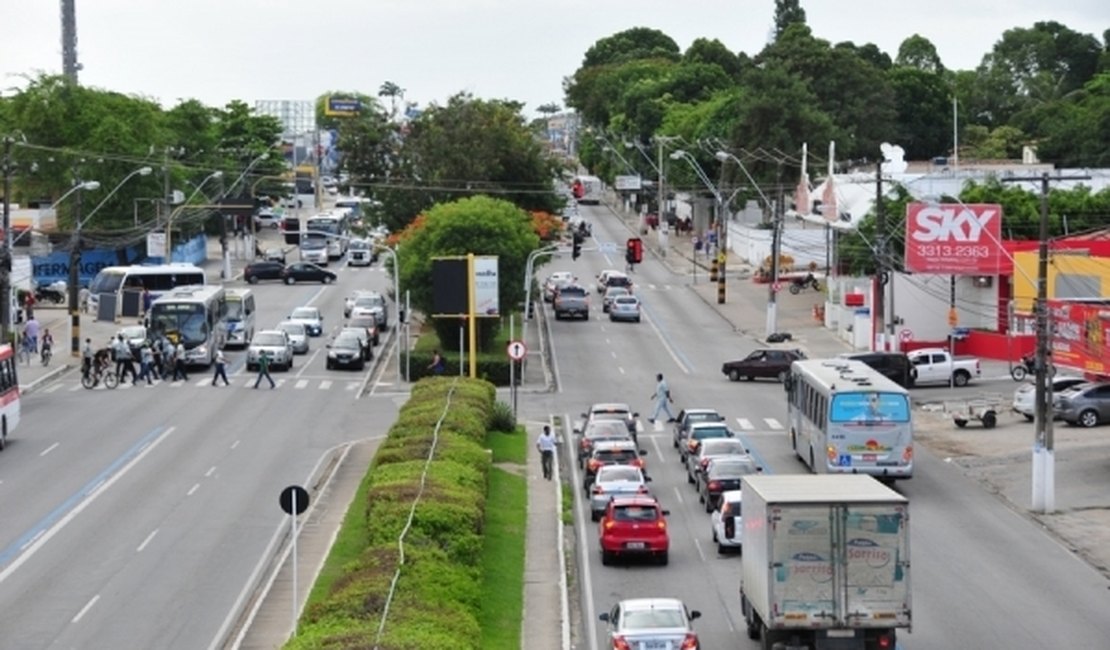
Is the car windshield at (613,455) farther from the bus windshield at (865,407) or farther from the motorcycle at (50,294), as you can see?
the motorcycle at (50,294)

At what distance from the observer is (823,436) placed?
156 ft

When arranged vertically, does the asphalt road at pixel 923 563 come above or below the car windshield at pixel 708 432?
below

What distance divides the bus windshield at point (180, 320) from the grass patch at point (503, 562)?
26248mm


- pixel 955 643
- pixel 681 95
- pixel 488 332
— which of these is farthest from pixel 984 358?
pixel 681 95

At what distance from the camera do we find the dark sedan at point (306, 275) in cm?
11350

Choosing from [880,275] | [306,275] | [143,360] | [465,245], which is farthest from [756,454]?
[306,275]

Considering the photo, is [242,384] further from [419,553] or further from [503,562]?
[419,553]

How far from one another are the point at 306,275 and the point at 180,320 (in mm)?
40466

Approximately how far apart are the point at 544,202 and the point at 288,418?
4583 cm

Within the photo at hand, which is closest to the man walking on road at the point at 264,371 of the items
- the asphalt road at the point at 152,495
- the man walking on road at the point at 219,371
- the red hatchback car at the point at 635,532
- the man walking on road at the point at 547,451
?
the asphalt road at the point at 152,495

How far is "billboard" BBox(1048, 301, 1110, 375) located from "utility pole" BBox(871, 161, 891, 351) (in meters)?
12.9

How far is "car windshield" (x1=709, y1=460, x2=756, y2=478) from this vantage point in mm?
44156

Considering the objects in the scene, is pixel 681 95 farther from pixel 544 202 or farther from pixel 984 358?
pixel 984 358

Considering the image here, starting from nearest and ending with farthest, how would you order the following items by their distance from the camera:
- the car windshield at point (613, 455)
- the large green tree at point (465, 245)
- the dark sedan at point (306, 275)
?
the car windshield at point (613, 455) < the large green tree at point (465, 245) < the dark sedan at point (306, 275)
